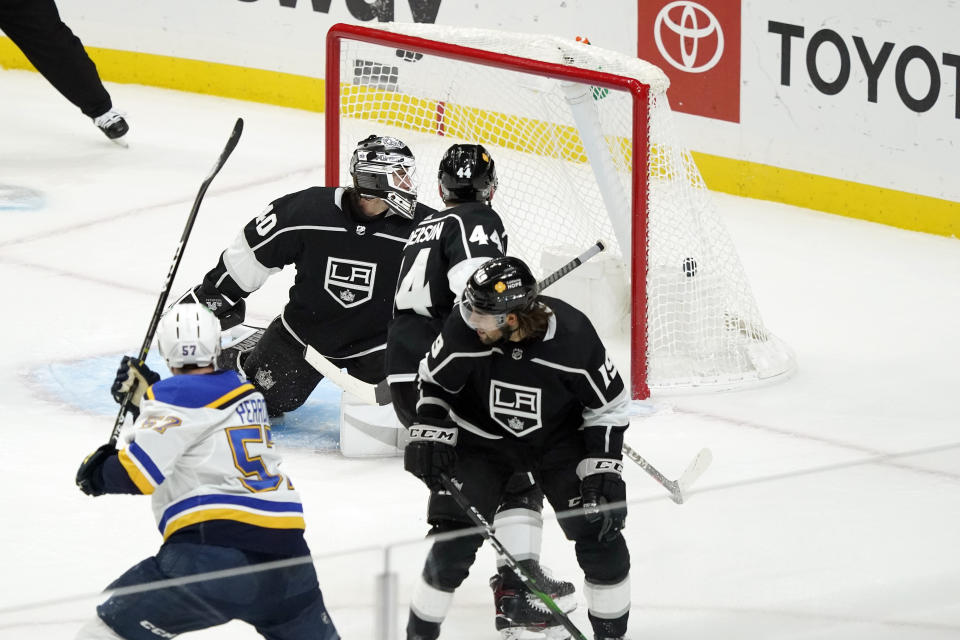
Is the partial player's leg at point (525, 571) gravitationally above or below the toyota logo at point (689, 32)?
below

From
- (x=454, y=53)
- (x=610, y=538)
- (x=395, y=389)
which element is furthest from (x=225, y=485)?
(x=454, y=53)

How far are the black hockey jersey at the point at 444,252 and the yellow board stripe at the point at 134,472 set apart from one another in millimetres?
1174

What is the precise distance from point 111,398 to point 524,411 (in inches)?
84.1

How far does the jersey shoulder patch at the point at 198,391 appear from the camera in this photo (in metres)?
2.85

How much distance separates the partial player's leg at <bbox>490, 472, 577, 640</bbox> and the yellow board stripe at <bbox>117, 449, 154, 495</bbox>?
2.25 feet

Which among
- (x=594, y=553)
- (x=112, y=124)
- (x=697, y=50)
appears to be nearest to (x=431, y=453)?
(x=594, y=553)

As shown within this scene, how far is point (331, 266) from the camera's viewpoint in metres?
4.57

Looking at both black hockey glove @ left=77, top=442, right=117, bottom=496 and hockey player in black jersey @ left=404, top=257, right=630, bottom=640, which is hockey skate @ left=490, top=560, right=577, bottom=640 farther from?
black hockey glove @ left=77, top=442, right=117, bottom=496

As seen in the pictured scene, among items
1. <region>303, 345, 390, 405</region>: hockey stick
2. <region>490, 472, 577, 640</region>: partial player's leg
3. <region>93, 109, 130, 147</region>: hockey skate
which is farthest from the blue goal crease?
<region>93, 109, 130, 147</region>: hockey skate

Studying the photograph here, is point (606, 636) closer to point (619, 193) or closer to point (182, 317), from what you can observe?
point (182, 317)

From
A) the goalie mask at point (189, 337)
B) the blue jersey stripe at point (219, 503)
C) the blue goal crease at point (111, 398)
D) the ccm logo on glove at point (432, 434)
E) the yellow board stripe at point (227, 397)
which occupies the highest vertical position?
the goalie mask at point (189, 337)

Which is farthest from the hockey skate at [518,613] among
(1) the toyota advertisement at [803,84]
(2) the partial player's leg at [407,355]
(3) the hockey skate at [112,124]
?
(3) the hockey skate at [112,124]

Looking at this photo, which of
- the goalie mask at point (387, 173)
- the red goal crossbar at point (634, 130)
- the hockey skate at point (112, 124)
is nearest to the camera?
the goalie mask at point (387, 173)

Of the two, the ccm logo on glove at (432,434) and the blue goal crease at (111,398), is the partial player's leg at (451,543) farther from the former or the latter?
the blue goal crease at (111,398)
